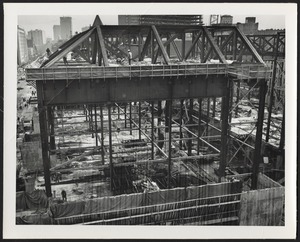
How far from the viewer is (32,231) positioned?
13.6m

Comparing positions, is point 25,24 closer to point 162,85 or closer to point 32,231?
point 162,85

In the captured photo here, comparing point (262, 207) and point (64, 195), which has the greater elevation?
point (64, 195)

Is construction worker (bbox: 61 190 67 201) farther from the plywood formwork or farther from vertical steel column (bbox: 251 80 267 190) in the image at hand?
vertical steel column (bbox: 251 80 267 190)

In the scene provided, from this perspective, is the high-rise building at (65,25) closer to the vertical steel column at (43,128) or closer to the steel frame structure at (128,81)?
the steel frame structure at (128,81)

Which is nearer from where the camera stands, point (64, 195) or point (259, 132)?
point (259, 132)

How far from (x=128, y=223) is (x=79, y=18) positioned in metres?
10.7

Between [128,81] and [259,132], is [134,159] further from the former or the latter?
[259,132]

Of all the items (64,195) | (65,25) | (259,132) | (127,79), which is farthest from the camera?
(65,25)

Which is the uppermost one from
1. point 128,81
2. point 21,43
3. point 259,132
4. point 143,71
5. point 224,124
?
point 21,43

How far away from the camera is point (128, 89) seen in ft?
54.7

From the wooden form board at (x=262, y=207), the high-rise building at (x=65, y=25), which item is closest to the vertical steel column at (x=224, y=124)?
the wooden form board at (x=262, y=207)

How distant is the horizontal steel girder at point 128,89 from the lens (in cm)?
1579

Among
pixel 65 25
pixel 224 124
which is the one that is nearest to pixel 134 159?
pixel 224 124

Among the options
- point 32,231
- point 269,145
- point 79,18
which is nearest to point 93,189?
point 32,231
